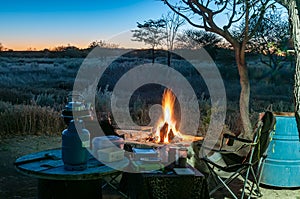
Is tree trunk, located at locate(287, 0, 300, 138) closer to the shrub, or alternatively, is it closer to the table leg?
the table leg

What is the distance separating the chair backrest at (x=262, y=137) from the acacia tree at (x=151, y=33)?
7.99 m

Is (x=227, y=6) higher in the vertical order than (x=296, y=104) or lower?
higher

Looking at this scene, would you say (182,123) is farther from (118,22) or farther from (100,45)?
(100,45)

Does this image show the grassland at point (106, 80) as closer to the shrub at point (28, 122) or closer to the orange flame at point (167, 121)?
the shrub at point (28, 122)

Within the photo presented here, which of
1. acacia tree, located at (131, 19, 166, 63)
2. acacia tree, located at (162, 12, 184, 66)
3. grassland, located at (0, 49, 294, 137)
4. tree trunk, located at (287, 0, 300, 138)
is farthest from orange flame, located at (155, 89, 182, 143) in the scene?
acacia tree, located at (131, 19, 166, 63)

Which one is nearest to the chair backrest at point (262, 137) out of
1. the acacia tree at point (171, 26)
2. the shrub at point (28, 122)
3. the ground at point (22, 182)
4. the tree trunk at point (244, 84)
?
the ground at point (22, 182)

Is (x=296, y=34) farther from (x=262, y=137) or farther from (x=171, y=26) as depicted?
(x=171, y=26)

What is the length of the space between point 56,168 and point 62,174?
0.15m

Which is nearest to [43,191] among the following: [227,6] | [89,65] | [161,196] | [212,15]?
[161,196]

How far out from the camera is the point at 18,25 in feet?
30.1

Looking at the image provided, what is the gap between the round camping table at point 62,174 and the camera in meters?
2.40

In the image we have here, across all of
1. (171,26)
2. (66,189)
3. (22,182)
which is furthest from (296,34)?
(171,26)

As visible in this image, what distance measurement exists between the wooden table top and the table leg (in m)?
0.14

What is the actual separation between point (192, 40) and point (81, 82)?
11.8 feet
